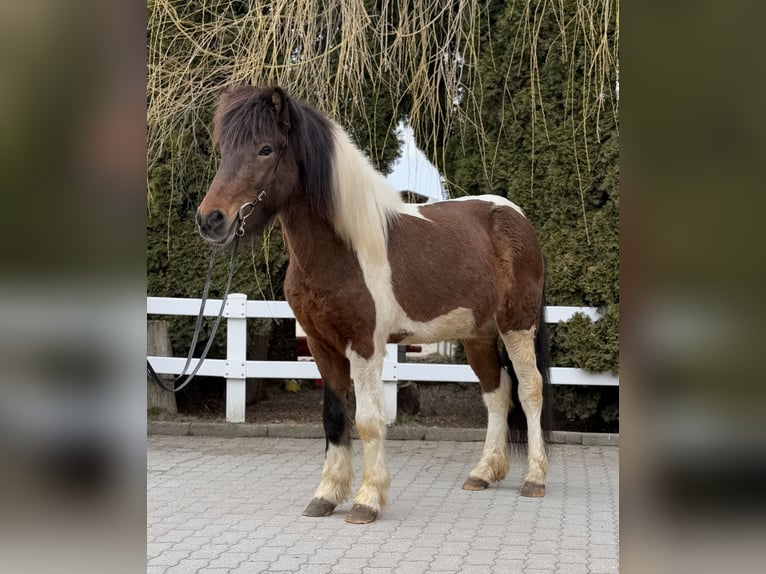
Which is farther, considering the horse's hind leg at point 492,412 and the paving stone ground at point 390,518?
the horse's hind leg at point 492,412

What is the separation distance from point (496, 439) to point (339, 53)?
100 inches

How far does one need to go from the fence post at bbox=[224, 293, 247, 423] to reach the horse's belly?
227cm

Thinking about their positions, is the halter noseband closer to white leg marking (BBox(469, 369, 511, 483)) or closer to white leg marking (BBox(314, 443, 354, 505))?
white leg marking (BBox(314, 443, 354, 505))

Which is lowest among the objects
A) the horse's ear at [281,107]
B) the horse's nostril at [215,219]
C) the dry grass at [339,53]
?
the horse's nostril at [215,219]

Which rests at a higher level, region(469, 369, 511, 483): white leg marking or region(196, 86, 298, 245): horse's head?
region(196, 86, 298, 245): horse's head

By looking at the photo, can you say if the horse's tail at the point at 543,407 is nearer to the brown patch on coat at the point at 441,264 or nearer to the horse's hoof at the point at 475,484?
the horse's hoof at the point at 475,484

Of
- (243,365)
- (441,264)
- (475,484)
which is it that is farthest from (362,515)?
(243,365)

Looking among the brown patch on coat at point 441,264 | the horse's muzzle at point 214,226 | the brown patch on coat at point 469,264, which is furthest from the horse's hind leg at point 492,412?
the horse's muzzle at point 214,226

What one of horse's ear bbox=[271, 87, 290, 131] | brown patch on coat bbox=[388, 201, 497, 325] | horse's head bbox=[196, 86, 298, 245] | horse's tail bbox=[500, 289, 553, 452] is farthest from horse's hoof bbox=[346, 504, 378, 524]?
horse's ear bbox=[271, 87, 290, 131]

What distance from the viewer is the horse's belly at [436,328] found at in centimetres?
431

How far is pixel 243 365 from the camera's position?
21.1 ft

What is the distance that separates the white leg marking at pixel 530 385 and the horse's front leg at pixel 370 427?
1.01 m

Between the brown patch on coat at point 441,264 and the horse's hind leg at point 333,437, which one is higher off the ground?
the brown patch on coat at point 441,264

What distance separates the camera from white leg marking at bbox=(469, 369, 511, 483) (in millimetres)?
4820
